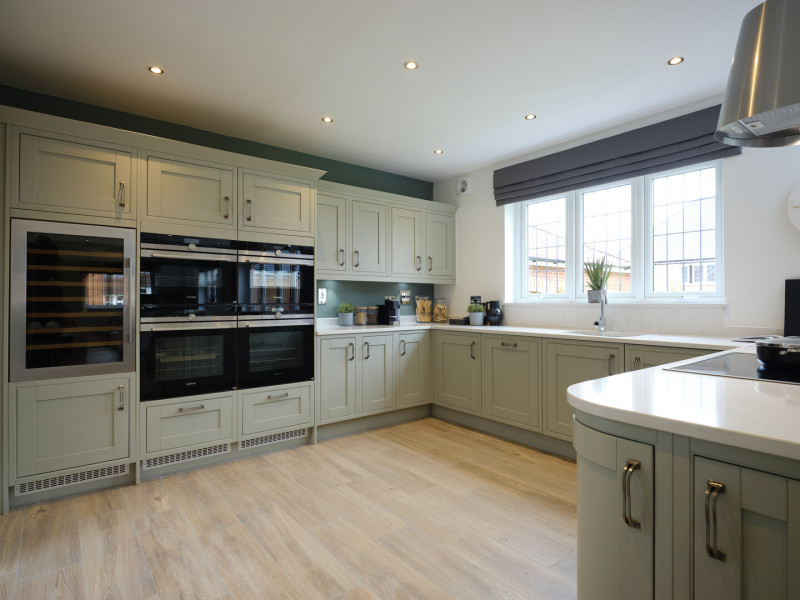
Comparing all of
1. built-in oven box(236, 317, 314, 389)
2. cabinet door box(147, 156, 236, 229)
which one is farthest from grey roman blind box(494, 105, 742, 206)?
cabinet door box(147, 156, 236, 229)

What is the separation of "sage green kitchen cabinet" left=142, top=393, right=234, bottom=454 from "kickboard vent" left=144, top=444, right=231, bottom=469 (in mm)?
70

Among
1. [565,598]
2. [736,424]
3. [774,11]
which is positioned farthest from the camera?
[565,598]

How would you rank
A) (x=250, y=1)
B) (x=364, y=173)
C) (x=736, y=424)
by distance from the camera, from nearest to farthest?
(x=736, y=424)
(x=250, y=1)
(x=364, y=173)

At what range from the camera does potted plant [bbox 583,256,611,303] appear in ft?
11.1

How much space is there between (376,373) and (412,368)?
0.42m

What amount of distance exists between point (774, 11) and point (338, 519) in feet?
8.83

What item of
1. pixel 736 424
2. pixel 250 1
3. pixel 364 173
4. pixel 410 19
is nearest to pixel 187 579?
pixel 736 424

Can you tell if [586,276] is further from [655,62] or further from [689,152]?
[655,62]

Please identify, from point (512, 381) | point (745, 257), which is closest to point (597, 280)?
point (745, 257)

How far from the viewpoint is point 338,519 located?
2295 millimetres

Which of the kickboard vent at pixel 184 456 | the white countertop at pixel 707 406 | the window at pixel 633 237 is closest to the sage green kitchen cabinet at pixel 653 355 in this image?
the window at pixel 633 237

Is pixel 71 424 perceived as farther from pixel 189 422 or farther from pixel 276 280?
pixel 276 280

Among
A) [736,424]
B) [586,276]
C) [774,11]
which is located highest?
[774,11]

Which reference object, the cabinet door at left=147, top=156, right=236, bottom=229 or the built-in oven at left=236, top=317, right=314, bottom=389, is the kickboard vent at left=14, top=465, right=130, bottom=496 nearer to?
the built-in oven at left=236, top=317, right=314, bottom=389
